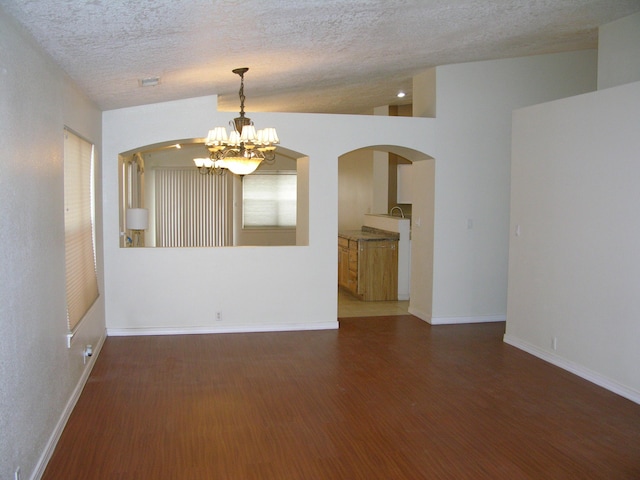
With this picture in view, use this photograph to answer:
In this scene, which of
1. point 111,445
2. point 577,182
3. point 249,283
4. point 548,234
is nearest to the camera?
point 111,445

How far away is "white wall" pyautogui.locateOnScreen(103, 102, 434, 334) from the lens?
21.9 feet

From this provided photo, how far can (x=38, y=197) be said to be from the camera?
351 cm

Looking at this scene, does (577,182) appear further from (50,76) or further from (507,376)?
(50,76)

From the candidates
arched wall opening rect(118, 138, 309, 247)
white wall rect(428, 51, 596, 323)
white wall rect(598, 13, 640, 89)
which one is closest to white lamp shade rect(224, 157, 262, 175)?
white wall rect(428, 51, 596, 323)

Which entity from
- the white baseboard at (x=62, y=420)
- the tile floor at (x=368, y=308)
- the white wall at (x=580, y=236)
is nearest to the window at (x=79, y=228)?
→ the white baseboard at (x=62, y=420)

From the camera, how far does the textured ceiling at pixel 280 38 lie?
3.28 metres

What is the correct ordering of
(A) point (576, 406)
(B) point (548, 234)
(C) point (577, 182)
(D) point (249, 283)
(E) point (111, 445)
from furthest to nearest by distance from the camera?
(D) point (249, 283), (B) point (548, 234), (C) point (577, 182), (A) point (576, 406), (E) point (111, 445)

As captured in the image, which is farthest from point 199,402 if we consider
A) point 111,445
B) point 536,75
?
point 536,75

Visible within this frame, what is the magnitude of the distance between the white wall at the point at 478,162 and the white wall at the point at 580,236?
1034 millimetres

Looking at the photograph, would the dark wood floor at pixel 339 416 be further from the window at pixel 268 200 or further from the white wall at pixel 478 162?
the window at pixel 268 200

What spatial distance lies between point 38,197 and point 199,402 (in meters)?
1.99

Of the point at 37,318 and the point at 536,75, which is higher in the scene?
the point at 536,75

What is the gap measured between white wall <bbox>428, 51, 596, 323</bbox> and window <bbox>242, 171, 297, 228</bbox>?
17.6 feet

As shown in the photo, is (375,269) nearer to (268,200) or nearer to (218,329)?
(218,329)
